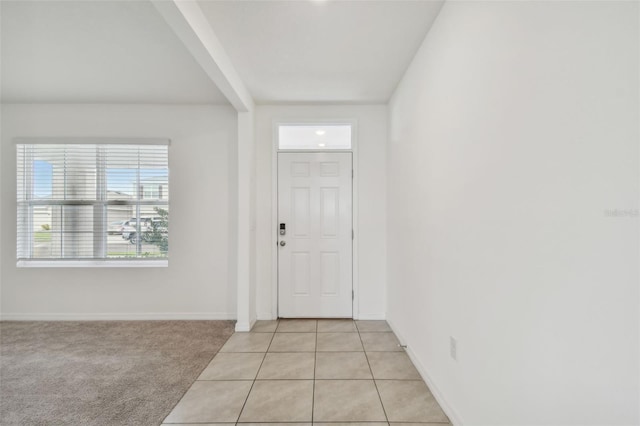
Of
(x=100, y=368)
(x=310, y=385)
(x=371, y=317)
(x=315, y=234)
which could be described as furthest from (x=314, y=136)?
(x=100, y=368)

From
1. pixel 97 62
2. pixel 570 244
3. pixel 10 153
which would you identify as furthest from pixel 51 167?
pixel 570 244

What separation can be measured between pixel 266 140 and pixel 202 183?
3.06 ft

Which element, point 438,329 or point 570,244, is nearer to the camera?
point 570,244

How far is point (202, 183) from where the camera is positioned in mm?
3467

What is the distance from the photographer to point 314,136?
3500 millimetres

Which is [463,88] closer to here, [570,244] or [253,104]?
[570,244]

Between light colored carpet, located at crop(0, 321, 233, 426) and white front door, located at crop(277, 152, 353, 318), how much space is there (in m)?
0.93

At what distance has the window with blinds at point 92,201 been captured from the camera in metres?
3.46

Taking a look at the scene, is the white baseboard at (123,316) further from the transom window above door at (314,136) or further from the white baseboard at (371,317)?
the transom window above door at (314,136)

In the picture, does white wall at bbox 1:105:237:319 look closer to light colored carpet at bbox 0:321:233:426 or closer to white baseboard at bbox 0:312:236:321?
white baseboard at bbox 0:312:236:321

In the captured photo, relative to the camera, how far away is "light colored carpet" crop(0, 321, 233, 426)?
6.01 feet

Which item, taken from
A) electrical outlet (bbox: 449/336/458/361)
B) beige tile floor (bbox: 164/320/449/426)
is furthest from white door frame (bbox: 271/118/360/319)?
electrical outlet (bbox: 449/336/458/361)

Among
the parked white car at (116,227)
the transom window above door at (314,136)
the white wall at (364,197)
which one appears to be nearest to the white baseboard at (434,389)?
the white wall at (364,197)

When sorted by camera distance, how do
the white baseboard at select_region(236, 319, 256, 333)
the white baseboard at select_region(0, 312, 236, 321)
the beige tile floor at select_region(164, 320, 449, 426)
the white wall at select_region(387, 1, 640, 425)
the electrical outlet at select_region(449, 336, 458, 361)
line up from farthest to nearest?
1. the white baseboard at select_region(0, 312, 236, 321)
2. the white baseboard at select_region(236, 319, 256, 333)
3. the beige tile floor at select_region(164, 320, 449, 426)
4. the electrical outlet at select_region(449, 336, 458, 361)
5. the white wall at select_region(387, 1, 640, 425)
